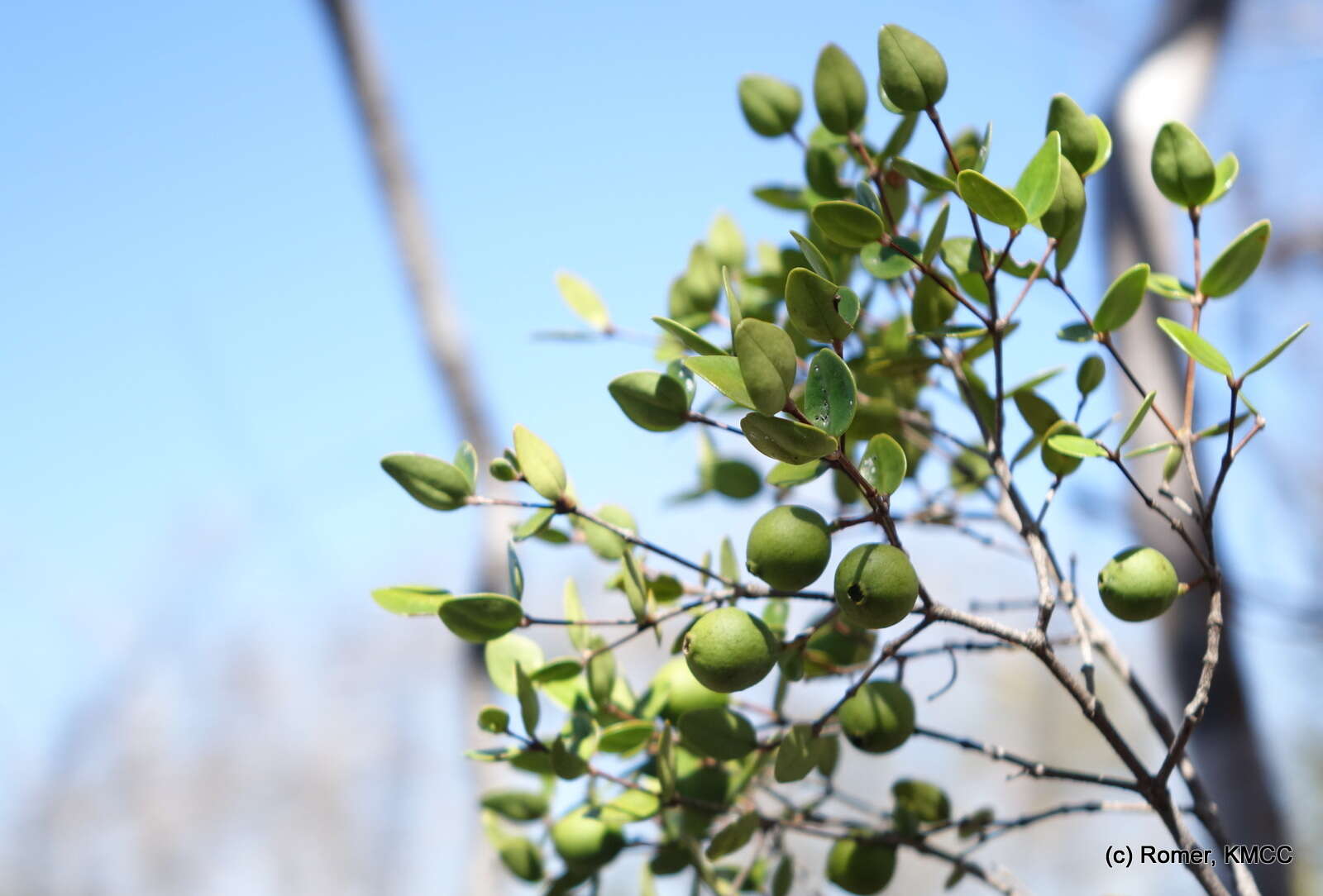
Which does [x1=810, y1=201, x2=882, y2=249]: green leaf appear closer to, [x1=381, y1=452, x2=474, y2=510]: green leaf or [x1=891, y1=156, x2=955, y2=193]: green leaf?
[x1=891, y1=156, x2=955, y2=193]: green leaf

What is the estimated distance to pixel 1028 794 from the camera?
193 inches

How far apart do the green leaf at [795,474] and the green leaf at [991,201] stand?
115mm

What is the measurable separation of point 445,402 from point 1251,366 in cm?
193

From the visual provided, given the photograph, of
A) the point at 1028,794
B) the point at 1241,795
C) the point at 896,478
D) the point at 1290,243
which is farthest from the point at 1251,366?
the point at 1028,794

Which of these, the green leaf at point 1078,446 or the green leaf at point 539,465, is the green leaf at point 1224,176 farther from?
the green leaf at point 539,465

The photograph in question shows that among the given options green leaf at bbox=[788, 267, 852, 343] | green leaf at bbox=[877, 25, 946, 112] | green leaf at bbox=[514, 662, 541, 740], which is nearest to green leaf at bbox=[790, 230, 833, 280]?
green leaf at bbox=[788, 267, 852, 343]

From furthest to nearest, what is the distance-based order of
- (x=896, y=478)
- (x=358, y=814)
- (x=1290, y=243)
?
(x=358, y=814) → (x=1290, y=243) → (x=896, y=478)

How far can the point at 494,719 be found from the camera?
0.44m

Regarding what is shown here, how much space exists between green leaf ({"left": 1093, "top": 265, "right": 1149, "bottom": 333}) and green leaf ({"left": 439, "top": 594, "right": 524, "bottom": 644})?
27 centimetres

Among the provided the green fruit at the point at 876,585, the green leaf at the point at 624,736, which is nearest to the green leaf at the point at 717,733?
the green leaf at the point at 624,736

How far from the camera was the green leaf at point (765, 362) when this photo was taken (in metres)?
0.28

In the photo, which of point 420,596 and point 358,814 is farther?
point 358,814

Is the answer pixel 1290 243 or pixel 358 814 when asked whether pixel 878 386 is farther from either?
pixel 358 814

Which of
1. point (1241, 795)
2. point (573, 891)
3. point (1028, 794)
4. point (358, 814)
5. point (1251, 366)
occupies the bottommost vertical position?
point (358, 814)
